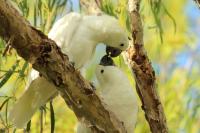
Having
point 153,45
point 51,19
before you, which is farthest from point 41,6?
point 153,45

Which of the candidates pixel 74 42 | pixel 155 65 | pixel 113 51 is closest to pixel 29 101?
pixel 74 42

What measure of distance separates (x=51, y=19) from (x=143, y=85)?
0.37 m

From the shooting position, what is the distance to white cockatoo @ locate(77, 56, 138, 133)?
4.33 ft

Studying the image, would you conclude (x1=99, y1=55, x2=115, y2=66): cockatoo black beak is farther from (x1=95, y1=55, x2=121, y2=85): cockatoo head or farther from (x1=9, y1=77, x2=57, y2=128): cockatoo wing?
(x1=9, y1=77, x2=57, y2=128): cockatoo wing

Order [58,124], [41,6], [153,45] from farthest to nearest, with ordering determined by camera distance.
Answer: [153,45]
[58,124]
[41,6]

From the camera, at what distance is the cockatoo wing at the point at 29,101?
50.8 inches

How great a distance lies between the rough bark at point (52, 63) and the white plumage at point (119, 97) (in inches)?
4.3

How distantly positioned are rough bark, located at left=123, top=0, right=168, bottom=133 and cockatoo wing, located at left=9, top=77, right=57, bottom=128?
0.22 m

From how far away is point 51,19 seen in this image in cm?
155

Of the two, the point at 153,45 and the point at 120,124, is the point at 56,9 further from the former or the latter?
the point at 153,45

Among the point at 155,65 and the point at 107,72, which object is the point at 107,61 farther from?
the point at 155,65

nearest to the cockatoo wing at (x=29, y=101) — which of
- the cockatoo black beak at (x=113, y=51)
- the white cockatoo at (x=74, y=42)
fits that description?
the white cockatoo at (x=74, y=42)

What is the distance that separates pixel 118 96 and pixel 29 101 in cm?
22

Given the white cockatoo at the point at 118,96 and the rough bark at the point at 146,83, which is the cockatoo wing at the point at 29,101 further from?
the rough bark at the point at 146,83
